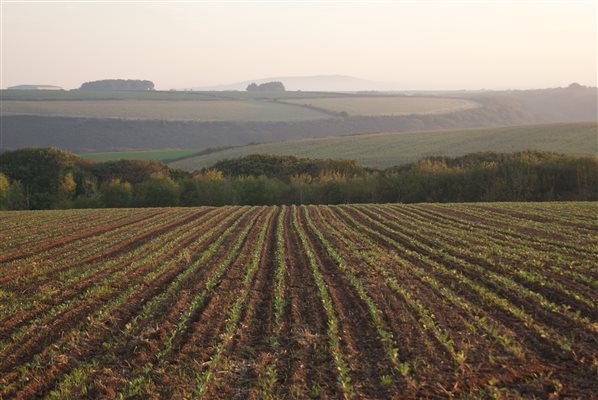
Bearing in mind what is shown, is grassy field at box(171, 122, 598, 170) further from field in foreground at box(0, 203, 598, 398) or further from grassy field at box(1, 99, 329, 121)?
field in foreground at box(0, 203, 598, 398)

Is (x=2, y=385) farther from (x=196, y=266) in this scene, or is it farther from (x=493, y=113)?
(x=493, y=113)

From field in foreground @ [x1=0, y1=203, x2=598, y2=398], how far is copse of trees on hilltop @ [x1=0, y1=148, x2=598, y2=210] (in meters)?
25.1

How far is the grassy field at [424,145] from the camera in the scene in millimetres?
66938

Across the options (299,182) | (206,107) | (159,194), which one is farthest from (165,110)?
(299,182)

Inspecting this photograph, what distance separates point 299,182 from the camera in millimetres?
51625

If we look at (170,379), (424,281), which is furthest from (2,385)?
(424,281)

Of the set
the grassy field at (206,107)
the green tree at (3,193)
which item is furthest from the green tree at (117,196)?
the grassy field at (206,107)

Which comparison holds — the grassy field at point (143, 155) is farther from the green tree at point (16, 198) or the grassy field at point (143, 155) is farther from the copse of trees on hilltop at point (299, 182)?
the green tree at point (16, 198)

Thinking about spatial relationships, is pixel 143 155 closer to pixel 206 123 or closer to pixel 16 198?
pixel 206 123

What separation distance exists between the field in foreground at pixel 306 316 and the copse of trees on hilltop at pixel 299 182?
25.1 m

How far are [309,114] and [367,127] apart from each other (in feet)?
55.8

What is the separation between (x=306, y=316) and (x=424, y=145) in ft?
227

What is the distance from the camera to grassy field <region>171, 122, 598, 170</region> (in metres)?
66.9

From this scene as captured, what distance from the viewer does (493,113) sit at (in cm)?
14388
